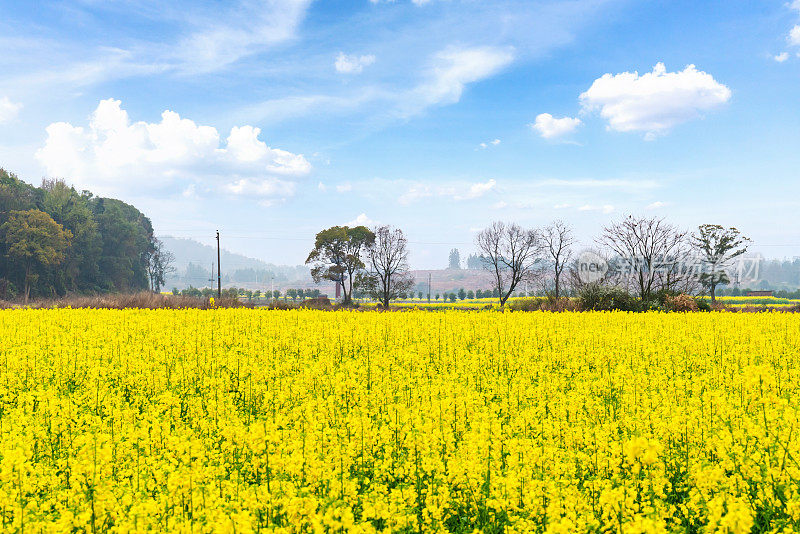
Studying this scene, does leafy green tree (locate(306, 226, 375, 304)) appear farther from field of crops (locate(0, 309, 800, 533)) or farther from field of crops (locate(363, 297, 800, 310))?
field of crops (locate(0, 309, 800, 533))

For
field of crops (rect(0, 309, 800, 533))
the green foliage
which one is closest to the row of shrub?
the green foliage

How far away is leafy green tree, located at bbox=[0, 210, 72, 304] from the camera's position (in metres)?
54.0

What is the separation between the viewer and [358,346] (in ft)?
38.6

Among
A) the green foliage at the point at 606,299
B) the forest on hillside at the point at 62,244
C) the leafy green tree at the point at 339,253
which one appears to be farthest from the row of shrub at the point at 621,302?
the forest on hillside at the point at 62,244

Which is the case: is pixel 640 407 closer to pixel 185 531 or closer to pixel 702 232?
pixel 185 531

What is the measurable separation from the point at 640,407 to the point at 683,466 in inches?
61.5

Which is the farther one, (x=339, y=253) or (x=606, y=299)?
(x=339, y=253)

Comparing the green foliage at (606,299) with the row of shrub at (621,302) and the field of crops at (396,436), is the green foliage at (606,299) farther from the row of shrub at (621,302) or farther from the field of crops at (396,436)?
the field of crops at (396,436)

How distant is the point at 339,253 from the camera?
58438 millimetres

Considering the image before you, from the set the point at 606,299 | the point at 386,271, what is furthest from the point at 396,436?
the point at 386,271

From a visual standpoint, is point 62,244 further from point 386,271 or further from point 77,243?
point 386,271

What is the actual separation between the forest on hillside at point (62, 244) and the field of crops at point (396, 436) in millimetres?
52988

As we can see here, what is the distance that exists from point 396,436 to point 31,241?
63.4m

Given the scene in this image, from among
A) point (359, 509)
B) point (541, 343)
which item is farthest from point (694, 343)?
point (359, 509)
